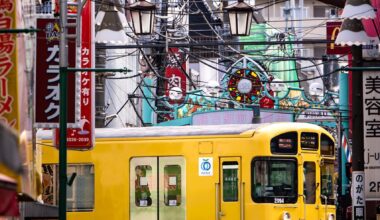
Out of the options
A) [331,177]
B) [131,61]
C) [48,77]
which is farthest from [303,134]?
[131,61]

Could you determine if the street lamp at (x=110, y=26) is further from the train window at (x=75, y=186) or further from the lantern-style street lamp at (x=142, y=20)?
the train window at (x=75, y=186)

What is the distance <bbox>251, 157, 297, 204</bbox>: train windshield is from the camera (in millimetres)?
23578

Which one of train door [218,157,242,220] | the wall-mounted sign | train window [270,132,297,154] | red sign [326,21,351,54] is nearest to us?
train door [218,157,242,220]

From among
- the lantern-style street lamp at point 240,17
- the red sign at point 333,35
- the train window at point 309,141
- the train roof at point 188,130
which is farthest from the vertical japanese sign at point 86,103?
the red sign at point 333,35

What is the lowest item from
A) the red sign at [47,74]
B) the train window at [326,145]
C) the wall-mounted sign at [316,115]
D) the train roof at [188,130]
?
→ the train window at [326,145]

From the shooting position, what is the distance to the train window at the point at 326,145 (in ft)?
81.3

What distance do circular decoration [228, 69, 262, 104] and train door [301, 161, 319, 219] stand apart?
1249cm

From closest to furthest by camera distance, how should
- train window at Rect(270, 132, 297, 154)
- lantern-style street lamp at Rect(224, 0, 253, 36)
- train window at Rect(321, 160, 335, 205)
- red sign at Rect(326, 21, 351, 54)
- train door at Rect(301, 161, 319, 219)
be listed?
lantern-style street lamp at Rect(224, 0, 253, 36)
train window at Rect(270, 132, 297, 154)
train door at Rect(301, 161, 319, 219)
train window at Rect(321, 160, 335, 205)
red sign at Rect(326, 21, 351, 54)

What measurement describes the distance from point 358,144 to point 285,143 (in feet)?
14.3

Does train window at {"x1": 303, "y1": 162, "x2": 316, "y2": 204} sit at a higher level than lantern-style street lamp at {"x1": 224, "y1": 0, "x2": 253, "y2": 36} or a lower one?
lower

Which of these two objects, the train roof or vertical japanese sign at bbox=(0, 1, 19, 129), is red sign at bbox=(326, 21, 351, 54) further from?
vertical japanese sign at bbox=(0, 1, 19, 129)

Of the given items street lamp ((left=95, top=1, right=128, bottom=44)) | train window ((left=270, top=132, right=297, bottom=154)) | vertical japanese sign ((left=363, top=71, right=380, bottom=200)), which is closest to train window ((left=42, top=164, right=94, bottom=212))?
street lamp ((left=95, top=1, right=128, bottom=44))

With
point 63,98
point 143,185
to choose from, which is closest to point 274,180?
point 143,185

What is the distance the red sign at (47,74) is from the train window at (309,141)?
6.93 meters
